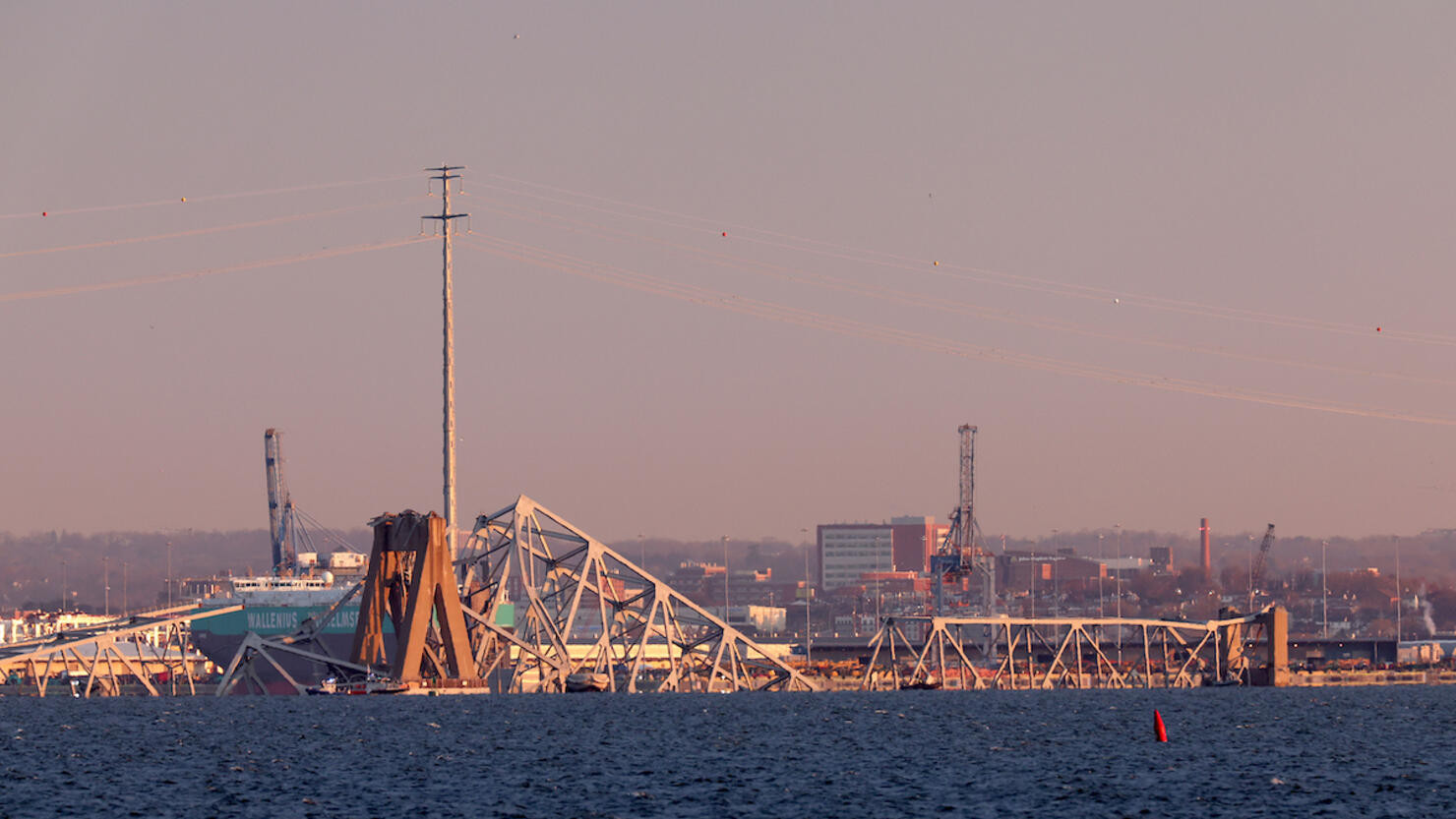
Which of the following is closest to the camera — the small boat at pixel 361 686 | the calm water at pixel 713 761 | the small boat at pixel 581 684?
the calm water at pixel 713 761

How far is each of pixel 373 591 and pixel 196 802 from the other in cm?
8217

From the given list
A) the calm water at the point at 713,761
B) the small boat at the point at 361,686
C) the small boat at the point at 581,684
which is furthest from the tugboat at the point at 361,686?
the small boat at the point at 581,684

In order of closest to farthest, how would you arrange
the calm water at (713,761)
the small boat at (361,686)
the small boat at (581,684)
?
1. the calm water at (713,761)
2. the small boat at (361,686)
3. the small boat at (581,684)

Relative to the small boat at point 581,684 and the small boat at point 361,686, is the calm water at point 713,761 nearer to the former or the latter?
the small boat at point 361,686

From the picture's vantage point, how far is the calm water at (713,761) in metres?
73.4

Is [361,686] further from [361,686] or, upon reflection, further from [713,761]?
[713,761]

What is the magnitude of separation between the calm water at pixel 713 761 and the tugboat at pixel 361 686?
4.76 feet

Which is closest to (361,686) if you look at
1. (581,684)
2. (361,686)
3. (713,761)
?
(361,686)

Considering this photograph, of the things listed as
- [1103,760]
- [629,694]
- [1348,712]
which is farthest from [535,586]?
[1103,760]

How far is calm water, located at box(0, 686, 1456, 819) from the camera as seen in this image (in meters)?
73.4

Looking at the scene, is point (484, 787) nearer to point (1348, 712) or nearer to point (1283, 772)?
point (1283, 772)

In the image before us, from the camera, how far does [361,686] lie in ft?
525

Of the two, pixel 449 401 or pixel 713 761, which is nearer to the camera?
pixel 713 761

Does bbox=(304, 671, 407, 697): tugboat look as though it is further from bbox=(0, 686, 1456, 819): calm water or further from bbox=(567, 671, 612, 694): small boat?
bbox=(567, 671, 612, 694): small boat
